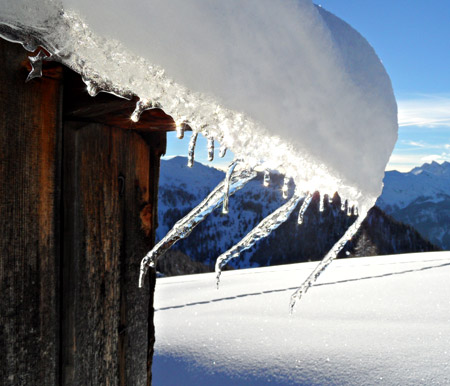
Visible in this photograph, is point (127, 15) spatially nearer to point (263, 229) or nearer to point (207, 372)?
point (263, 229)

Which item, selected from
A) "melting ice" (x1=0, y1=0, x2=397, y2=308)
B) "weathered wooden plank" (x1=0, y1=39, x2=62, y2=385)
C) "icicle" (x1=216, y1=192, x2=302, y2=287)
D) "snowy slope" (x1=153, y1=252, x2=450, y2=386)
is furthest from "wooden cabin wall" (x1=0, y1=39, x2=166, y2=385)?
"snowy slope" (x1=153, y1=252, x2=450, y2=386)

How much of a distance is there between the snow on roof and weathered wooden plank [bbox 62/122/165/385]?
1.44 feet

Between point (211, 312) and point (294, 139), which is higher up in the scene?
point (294, 139)

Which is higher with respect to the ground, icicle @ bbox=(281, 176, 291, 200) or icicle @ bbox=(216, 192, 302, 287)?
icicle @ bbox=(281, 176, 291, 200)

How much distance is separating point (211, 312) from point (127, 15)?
10.1 feet

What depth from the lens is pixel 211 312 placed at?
11.4 feet

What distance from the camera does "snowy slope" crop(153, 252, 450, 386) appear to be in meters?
2.21

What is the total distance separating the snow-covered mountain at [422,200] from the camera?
443 feet

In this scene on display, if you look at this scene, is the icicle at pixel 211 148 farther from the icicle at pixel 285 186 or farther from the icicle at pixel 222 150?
the icicle at pixel 285 186

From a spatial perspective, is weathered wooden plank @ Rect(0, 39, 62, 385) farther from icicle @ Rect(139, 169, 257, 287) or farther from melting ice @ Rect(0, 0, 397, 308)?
icicle @ Rect(139, 169, 257, 287)

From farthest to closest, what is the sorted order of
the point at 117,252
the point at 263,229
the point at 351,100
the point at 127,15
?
the point at 117,252 < the point at 263,229 < the point at 351,100 < the point at 127,15

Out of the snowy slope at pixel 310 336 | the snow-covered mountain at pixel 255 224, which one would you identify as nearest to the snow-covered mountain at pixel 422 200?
the snow-covered mountain at pixel 255 224

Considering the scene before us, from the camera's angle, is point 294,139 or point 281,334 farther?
point 281,334

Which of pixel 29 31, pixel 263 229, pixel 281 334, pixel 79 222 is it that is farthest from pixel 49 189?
pixel 281 334
